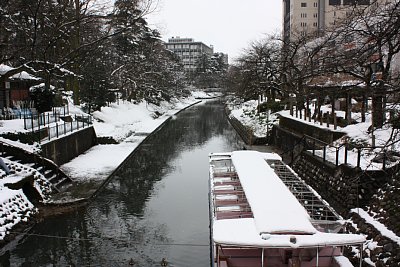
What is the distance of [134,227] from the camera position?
12648 millimetres

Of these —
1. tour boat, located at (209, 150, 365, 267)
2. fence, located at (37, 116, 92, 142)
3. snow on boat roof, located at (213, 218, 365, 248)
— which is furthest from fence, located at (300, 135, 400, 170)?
fence, located at (37, 116, 92, 142)

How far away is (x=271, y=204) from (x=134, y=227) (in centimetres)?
599

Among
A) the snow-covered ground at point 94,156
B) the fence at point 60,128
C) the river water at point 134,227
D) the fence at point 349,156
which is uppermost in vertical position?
the fence at point 60,128

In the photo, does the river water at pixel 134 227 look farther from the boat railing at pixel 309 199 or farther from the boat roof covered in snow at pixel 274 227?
the boat railing at pixel 309 199

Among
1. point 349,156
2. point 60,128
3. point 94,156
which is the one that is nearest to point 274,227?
point 349,156

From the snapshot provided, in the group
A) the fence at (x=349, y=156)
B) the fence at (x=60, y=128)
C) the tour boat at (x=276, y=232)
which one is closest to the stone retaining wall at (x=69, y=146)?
the fence at (x=60, y=128)

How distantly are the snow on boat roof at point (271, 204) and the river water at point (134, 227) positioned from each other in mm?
2428

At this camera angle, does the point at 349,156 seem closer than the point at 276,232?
No

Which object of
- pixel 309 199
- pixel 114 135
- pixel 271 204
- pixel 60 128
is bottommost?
pixel 114 135

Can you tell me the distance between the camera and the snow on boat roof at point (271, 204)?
7051mm

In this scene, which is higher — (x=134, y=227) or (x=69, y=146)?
(x=69, y=146)

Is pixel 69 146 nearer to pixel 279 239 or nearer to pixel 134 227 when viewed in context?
pixel 134 227

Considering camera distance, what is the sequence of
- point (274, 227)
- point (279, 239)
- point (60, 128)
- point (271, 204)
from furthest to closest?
point (60, 128)
point (271, 204)
point (274, 227)
point (279, 239)

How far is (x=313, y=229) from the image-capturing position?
7.03 meters
